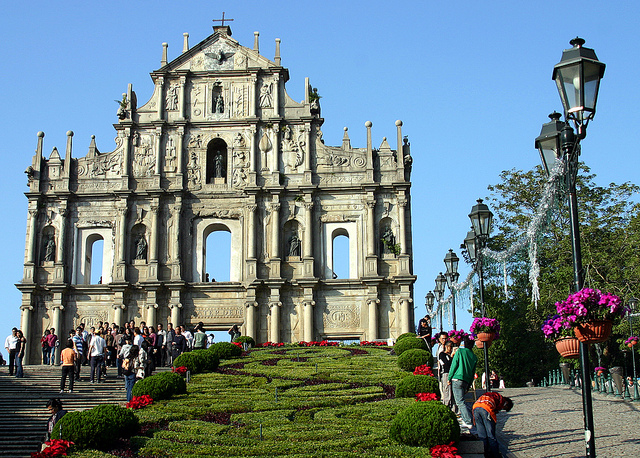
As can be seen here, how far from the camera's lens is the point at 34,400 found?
2103cm

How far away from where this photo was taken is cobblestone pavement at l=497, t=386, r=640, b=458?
46.6ft

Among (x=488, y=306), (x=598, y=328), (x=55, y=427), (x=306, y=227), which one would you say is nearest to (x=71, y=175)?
(x=306, y=227)

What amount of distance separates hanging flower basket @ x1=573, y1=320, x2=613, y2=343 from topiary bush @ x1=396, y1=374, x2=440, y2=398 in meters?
7.92

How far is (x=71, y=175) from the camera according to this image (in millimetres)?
39594

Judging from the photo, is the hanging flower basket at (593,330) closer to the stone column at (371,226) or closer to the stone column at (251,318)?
the stone column at (371,226)

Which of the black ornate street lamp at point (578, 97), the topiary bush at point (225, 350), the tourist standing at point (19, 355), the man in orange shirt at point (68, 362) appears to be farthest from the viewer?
the topiary bush at point (225, 350)

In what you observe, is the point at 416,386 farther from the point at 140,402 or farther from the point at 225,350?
the point at 225,350

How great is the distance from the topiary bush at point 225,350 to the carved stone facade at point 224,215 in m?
8.52

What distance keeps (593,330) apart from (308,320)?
2725 centimetres

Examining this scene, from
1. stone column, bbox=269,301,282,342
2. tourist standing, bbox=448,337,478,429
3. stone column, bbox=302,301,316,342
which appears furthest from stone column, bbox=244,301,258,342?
tourist standing, bbox=448,337,478,429

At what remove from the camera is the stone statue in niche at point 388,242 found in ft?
124

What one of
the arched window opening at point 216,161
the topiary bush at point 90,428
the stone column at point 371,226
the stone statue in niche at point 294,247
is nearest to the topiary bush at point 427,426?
the topiary bush at point 90,428

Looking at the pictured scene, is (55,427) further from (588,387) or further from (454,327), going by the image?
(454,327)

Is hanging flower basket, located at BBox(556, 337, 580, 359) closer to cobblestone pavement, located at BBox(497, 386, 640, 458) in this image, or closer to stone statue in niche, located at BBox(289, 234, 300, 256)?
cobblestone pavement, located at BBox(497, 386, 640, 458)
